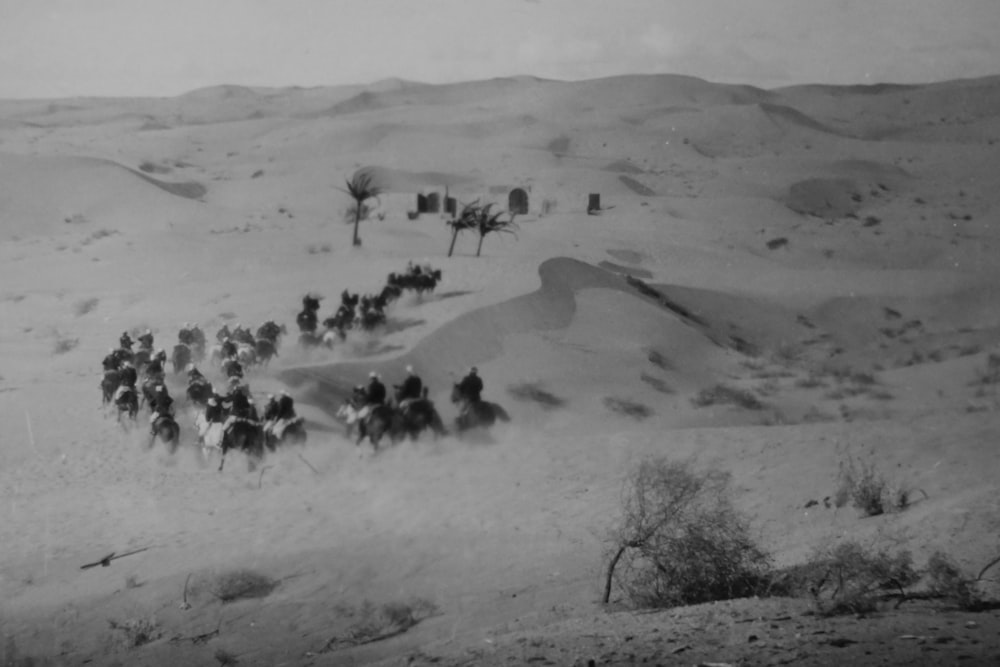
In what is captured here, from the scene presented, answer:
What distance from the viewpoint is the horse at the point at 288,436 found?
16750 mm

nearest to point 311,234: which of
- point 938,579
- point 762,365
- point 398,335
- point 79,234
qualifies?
point 79,234

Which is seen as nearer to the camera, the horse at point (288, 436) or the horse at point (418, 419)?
the horse at point (288, 436)

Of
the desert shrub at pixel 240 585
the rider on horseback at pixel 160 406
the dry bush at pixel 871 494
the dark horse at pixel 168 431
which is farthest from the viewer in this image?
the rider on horseback at pixel 160 406

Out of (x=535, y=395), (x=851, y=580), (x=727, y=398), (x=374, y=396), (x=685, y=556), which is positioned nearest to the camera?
(x=851, y=580)

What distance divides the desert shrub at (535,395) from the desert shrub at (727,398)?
2429 millimetres

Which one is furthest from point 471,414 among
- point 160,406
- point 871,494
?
point 871,494

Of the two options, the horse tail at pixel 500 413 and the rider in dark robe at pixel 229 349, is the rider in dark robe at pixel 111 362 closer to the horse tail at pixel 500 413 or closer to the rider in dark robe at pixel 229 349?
the rider in dark robe at pixel 229 349

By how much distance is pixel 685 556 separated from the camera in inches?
369

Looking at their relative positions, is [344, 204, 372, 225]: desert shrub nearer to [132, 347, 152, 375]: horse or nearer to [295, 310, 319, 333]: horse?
[295, 310, 319, 333]: horse

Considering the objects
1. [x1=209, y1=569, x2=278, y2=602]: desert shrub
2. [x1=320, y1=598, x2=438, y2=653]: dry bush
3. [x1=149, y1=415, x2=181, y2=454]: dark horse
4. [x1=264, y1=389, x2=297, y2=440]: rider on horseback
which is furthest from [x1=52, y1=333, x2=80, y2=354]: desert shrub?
[x1=320, y1=598, x2=438, y2=653]: dry bush

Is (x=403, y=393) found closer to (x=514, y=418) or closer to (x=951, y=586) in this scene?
(x=514, y=418)

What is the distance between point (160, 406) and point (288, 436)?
2.08m

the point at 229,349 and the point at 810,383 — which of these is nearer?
the point at 229,349

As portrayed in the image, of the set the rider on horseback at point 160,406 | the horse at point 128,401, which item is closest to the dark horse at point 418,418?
the rider on horseback at point 160,406
